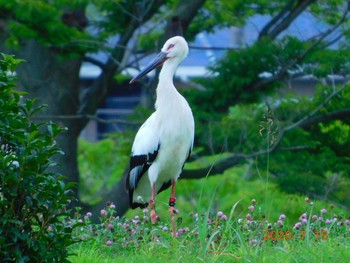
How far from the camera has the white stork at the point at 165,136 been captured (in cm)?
869

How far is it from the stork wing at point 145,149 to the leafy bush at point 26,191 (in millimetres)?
3688

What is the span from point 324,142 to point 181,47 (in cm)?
428

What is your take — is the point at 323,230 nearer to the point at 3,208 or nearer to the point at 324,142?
the point at 3,208

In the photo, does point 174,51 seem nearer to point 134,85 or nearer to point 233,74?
point 233,74

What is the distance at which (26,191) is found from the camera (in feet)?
16.2

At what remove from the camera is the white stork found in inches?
342

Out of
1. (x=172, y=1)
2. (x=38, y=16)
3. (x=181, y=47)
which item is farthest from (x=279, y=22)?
(x=181, y=47)

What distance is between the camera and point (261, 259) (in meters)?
5.38

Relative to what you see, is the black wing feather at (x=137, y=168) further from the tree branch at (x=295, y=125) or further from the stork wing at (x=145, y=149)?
the tree branch at (x=295, y=125)

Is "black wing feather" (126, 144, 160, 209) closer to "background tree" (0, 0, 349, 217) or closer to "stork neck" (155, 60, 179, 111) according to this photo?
"stork neck" (155, 60, 179, 111)

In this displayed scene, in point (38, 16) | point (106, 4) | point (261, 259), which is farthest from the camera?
point (106, 4)

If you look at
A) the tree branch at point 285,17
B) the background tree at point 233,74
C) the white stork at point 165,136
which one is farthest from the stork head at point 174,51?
the tree branch at point 285,17

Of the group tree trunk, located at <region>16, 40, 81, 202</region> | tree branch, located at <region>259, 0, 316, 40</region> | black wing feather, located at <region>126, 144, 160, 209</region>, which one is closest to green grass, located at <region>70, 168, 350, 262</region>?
black wing feather, located at <region>126, 144, 160, 209</region>

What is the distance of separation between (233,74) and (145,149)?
4.26 m
